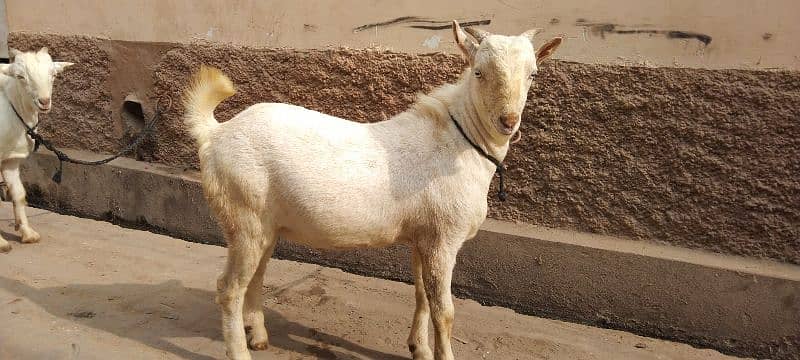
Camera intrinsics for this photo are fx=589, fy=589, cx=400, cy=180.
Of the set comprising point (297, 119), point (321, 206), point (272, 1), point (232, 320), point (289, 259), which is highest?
point (272, 1)

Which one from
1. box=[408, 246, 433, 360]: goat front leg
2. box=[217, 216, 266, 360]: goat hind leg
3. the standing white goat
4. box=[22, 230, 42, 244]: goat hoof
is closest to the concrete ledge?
box=[408, 246, 433, 360]: goat front leg

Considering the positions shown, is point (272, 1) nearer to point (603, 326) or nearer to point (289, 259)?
point (289, 259)

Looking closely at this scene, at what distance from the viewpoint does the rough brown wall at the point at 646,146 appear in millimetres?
3555

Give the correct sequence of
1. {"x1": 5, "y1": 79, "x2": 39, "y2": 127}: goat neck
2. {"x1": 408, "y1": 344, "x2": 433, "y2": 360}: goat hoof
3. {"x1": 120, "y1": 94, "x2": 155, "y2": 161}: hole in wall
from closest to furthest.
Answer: {"x1": 408, "y1": 344, "x2": 433, "y2": 360}: goat hoof
{"x1": 5, "y1": 79, "x2": 39, "y2": 127}: goat neck
{"x1": 120, "y1": 94, "x2": 155, "y2": 161}: hole in wall

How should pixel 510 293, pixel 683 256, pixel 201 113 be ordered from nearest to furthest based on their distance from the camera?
pixel 201 113, pixel 683 256, pixel 510 293

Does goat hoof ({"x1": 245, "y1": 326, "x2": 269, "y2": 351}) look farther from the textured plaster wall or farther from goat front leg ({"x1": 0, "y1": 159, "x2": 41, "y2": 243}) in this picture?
goat front leg ({"x1": 0, "y1": 159, "x2": 41, "y2": 243})

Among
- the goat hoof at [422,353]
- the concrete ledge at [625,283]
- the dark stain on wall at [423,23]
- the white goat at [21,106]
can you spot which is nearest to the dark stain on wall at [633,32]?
the dark stain on wall at [423,23]

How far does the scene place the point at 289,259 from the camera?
5023 millimetres

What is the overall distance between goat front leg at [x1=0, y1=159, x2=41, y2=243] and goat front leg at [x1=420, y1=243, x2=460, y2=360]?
3.90 m

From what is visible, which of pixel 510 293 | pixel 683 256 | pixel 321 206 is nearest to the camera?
pixel 321 206

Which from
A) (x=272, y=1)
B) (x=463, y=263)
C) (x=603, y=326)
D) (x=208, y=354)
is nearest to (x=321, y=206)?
(x=208, y=354)

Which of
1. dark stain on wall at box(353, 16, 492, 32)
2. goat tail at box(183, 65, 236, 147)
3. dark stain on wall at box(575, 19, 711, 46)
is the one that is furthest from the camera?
dark stain on wall at box(353, 16, 492, 32)

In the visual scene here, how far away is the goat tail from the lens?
3.08m

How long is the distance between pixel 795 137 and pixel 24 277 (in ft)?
17.4
